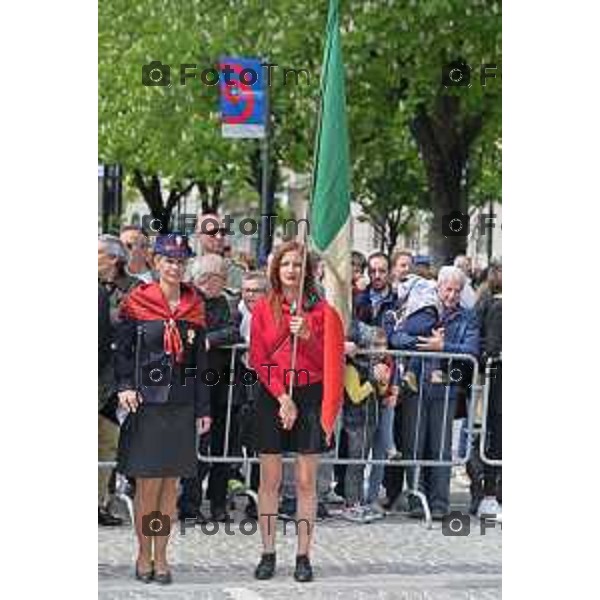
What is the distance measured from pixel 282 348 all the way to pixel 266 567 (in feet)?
3.12

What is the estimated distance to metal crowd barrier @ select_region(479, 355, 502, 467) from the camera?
34.7ft

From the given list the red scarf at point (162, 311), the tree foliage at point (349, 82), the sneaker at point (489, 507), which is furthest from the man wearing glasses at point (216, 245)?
the tree foliage at point (349, 82)

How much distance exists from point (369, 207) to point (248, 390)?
1954cm

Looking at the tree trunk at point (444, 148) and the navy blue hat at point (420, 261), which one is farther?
the tree trunk at point (444, 148)

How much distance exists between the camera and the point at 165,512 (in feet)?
28.7

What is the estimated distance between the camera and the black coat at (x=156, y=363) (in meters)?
8.53

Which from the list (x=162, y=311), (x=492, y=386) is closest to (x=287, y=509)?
(x=492, y=386)

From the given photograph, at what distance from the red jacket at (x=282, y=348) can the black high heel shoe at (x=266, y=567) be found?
27.6 inches

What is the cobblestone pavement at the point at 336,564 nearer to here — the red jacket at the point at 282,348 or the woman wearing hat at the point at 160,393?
the woman wearing hat at the point at 160,393

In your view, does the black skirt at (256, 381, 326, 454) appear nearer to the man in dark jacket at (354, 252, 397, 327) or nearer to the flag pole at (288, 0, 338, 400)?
the flag pole at (288, 0, 338, 400)

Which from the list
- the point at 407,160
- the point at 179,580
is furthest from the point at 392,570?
the point at 407,160

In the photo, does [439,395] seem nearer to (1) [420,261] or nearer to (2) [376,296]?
(2) [376,296]

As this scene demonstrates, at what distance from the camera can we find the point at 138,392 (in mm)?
8539
